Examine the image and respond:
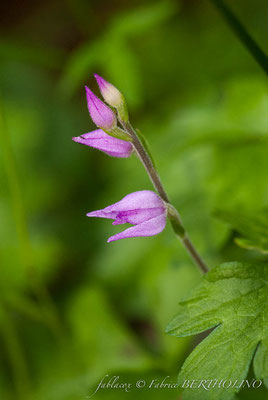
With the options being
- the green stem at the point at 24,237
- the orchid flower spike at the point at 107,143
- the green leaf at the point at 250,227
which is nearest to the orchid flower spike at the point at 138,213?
the orchid flower spike at the point at 107,143

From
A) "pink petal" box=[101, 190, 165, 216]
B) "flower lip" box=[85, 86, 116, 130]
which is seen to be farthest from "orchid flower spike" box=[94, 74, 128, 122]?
"pink petal" box=[101, 190, 165, 216]

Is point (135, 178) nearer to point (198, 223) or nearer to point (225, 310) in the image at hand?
point (198, 223)

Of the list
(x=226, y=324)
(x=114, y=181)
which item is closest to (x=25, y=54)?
(x=114, y=181)

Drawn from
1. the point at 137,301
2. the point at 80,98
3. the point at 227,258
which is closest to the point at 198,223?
the point at 227,258

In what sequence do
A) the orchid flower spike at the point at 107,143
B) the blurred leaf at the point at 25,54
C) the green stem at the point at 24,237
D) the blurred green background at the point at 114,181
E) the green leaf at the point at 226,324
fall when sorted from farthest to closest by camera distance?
the blurred leaf at the point at 25,54 → the green stem at the point at 24,237 → the blurred green background at the point at 114,181 → the orchid flower spike at the point at 107,143 → the green leaf at the point at 226,324

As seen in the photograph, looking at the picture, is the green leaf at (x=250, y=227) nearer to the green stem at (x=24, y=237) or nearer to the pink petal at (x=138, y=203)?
the pink petal at (x=138, y=203)

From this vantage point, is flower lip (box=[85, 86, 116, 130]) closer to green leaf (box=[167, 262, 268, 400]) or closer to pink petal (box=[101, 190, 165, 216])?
pink petal (box=[101, 190, 165, 216])
